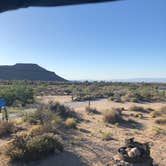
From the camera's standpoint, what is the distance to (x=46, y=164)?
36.2 feet

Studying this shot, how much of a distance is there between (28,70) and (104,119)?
136m

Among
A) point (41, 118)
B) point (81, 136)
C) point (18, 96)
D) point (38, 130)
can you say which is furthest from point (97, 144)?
point (18, 96)

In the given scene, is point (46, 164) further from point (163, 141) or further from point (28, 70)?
point (28, 70)

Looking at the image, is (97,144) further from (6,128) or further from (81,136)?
(6,128)

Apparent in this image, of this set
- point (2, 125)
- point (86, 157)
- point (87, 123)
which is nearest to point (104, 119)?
point (87, 123)

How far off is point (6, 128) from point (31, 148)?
4.92 m

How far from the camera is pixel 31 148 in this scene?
1139 cm

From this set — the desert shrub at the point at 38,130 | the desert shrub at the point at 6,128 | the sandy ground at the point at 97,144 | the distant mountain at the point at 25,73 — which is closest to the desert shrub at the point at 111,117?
the sandy ground at the point at 97,144

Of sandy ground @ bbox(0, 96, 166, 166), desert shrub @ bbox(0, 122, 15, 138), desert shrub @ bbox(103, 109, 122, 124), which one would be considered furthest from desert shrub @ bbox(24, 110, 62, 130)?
desert shrub @ bbox(103, 109, 122, 124)

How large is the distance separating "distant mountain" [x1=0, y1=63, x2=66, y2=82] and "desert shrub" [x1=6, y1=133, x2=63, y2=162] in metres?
126

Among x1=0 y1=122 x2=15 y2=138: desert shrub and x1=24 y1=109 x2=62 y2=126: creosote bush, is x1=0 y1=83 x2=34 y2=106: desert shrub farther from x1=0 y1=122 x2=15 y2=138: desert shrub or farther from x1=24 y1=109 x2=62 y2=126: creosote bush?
x1=0 y1=122 x2=15 y2=138: desert shrub

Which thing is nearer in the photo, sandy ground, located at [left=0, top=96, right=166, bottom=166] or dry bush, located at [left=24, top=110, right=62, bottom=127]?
sandy ground, located at [left=0, top=96, right=166, bottom=166]

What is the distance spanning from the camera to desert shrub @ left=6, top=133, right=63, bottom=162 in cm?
1112

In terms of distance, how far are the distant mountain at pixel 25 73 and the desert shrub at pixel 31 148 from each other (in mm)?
126334
